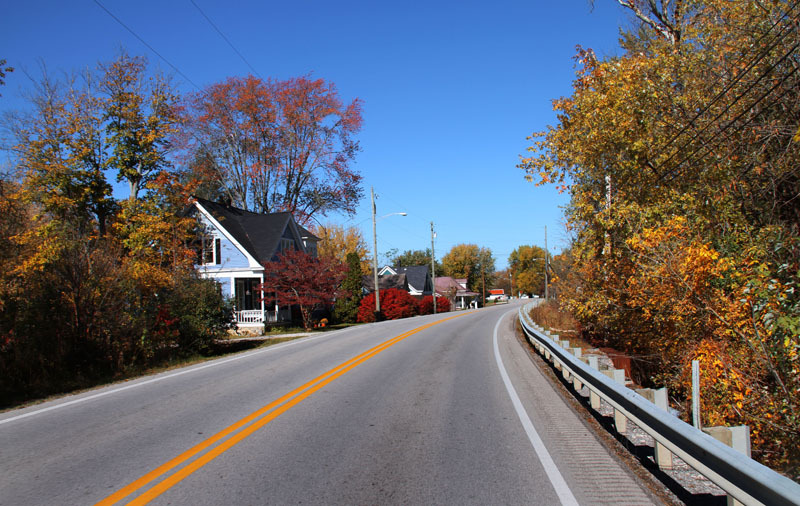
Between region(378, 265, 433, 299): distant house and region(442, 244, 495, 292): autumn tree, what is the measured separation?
32.8 m

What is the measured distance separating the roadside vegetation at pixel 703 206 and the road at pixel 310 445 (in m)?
2.59

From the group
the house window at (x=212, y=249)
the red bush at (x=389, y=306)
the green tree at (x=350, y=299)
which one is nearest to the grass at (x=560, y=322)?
the red bush at (x=389, y=306)

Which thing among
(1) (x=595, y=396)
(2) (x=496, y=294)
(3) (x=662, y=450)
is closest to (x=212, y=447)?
(3) (x=662, y=450)

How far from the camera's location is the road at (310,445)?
4504mm

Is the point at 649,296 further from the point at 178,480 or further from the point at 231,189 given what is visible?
the point at 231,189

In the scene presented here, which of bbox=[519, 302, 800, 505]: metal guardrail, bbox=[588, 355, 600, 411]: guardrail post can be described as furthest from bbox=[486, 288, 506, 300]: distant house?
bbox=[519, 302, 800, 505]: metal guardrail

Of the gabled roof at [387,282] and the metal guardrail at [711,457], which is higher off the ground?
the gabled roof at [387,282]

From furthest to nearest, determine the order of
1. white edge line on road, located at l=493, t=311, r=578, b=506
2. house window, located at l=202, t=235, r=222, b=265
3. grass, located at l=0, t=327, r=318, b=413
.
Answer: house window, located at l=202, t=235, r=222, b=265
grass, located at l=0, t=327, r=318, b=413
white edge line on road, located at l=493, t=311, r=578, b=506

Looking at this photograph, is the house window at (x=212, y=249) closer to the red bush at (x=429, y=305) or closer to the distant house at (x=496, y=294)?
the red bush at (x=429, y=305)

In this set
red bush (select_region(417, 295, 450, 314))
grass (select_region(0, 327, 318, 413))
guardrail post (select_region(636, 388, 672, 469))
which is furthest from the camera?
red bush (select_region(417, 295, 450, 314))

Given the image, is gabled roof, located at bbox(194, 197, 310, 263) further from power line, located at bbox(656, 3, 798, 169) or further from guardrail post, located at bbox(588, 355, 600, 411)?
guardrail post, located at bbox(588, 355, 600, 411)

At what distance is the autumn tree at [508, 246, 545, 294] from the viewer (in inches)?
4850

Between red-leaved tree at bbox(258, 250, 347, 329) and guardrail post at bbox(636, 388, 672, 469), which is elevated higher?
red-leaved tree at bbox(258, 250, 347, 329)

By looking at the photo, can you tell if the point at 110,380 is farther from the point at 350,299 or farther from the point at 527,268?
the point at 527,268
